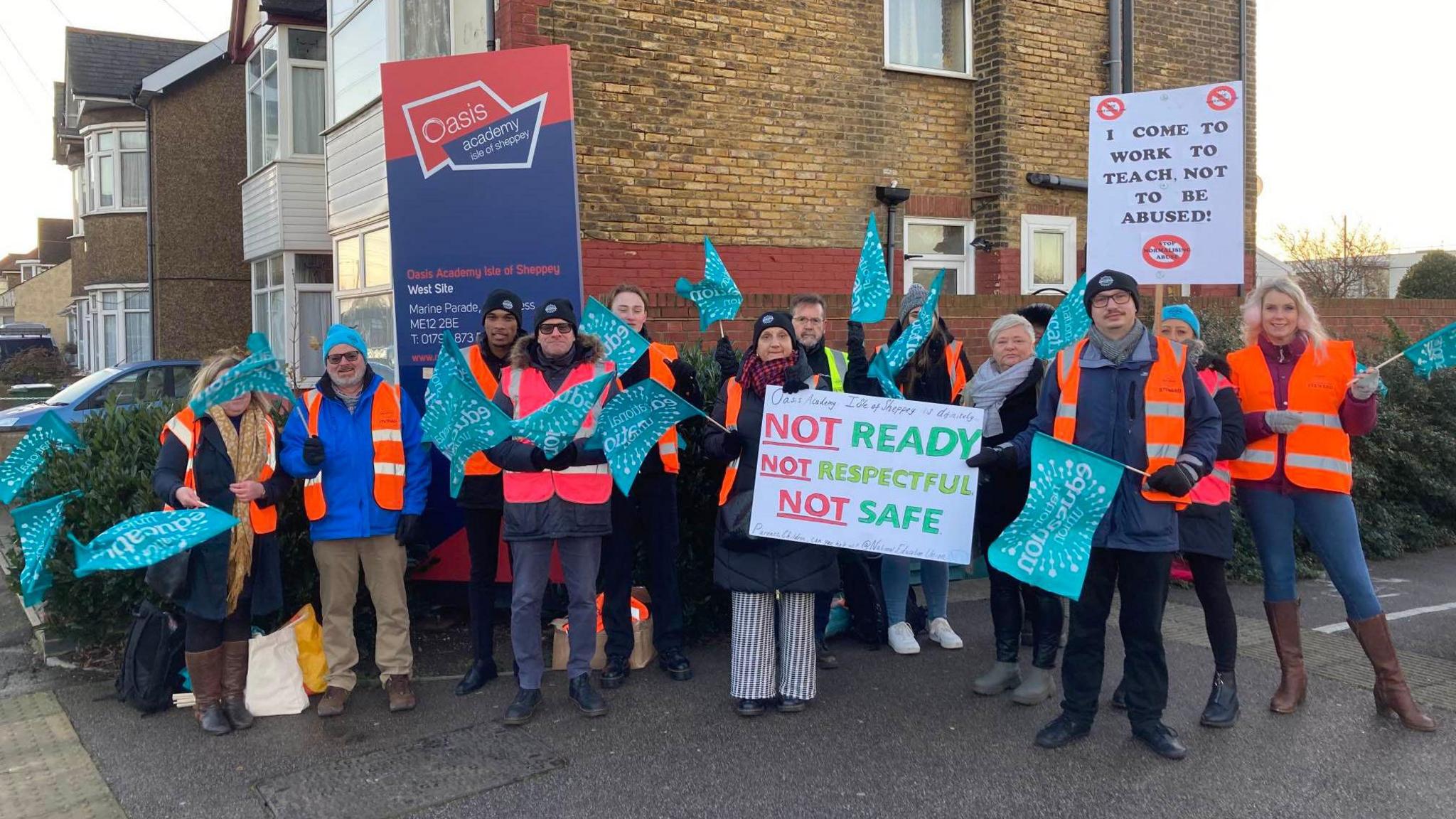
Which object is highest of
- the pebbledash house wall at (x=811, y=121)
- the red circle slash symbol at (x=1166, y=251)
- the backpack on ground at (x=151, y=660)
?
the pebbledash house wall at (x=811, y=121)

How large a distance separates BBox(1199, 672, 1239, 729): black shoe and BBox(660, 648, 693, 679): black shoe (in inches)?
93.2

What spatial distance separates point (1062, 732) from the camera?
4.57m

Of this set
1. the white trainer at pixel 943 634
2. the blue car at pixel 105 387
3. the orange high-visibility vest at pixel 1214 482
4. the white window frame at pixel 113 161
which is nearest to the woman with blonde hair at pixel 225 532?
the white trainer at pixel 943 634

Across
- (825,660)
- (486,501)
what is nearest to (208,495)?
(486,501)

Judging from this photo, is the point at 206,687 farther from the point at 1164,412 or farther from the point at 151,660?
the point at 1164,412

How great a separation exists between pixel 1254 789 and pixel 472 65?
545cm

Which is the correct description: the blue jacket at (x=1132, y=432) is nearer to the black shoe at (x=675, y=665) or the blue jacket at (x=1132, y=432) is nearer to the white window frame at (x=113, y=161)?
the black shoe at (x=675, y=665)

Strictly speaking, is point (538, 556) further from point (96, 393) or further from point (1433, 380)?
point (96, 393)

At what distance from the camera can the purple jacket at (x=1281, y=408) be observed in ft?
15.6

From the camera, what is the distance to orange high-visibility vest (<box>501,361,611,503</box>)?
4.95 metres

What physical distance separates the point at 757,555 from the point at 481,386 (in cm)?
158

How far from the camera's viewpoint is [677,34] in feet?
32.5

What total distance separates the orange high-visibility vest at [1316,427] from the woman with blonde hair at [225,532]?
4.35 m

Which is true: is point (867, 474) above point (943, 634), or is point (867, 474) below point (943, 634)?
above
